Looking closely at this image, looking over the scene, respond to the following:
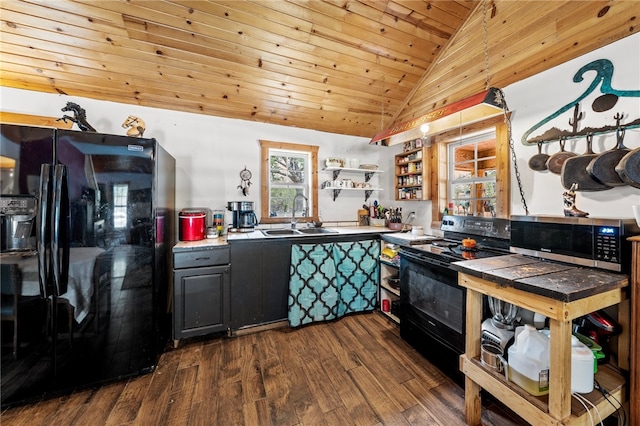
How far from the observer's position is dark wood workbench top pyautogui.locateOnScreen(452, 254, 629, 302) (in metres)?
1.04

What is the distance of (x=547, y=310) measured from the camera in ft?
3.47

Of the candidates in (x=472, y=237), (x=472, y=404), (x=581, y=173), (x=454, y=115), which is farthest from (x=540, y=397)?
(x=454, y=115)

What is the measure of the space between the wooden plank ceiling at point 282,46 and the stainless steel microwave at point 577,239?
4.15ft

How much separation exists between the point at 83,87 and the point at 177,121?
794mm

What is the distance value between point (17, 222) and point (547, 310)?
2.89m

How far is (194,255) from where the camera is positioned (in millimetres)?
2180

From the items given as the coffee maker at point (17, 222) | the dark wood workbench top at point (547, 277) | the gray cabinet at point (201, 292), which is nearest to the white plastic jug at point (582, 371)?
the dark wood workbench top at point (547, 277)

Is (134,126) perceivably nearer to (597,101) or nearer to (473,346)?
(473,346)

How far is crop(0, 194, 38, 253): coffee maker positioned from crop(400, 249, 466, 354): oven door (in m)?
2.68

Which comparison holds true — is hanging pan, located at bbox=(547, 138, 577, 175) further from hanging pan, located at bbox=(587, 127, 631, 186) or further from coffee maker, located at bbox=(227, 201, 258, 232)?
coffee maker, located at bbox=(227, 201, 258, 232)

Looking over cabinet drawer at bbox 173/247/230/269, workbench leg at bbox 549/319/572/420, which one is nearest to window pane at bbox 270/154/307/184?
cabinet drawer at bbox 173/247/230/269

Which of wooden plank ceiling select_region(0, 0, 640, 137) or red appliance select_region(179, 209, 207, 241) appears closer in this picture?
wooden plank ceiling select_region(0, 0, 640, 137)

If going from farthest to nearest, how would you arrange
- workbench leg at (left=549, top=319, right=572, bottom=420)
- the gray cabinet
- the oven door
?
the gray cabinet
the oven door
workbench leg at (left=549, top=319, right=572, bottom=420)

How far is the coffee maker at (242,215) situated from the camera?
2.81 metres
